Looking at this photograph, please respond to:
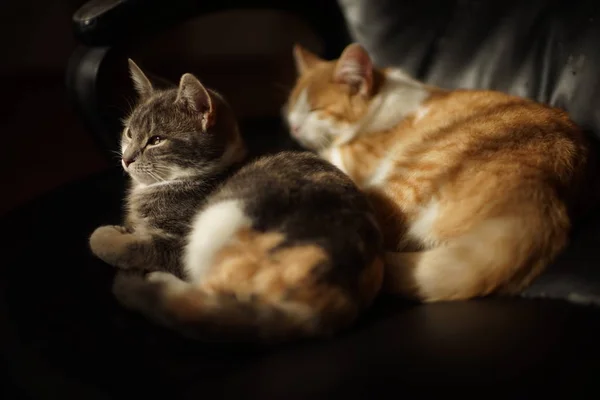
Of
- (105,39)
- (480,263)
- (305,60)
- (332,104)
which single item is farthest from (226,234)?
(305,60)

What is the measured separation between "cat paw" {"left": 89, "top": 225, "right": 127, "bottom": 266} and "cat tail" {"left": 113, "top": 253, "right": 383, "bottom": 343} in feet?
0.60

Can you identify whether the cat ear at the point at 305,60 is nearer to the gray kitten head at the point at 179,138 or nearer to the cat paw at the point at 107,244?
the gray kitten head at the point at 179,138

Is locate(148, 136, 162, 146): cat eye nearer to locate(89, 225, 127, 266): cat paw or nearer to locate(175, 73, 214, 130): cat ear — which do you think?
locate(175, 73, 214, 130): cat ear

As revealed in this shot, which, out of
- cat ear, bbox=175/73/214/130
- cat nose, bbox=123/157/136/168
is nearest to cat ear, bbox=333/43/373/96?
cat ear, bbox=175/73/214/130

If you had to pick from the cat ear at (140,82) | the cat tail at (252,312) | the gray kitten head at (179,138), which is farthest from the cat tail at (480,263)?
the cat ear at (140,82)

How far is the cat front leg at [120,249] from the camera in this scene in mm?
973

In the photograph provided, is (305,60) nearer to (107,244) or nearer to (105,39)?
(105,39)

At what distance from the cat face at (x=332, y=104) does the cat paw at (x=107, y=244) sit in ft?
2.19

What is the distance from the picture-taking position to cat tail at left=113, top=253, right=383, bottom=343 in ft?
2.48

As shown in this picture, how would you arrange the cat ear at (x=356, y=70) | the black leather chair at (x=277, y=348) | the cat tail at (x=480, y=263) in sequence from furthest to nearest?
the cat ear at (x=356, y=70) < the cat tail at (x=480, y=263) < the black leather chair at (x=277, y=348)

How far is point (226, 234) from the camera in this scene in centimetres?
89

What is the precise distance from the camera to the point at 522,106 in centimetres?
123

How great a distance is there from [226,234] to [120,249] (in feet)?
0.72

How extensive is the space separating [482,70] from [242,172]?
76 cm
